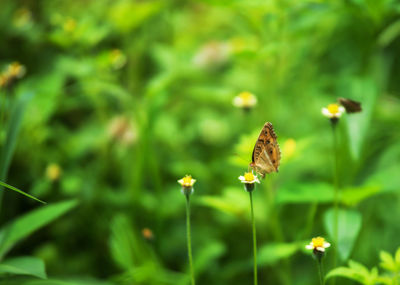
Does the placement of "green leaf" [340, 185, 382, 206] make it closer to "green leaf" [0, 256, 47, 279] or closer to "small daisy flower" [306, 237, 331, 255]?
"small daisy flower" [306, 237, 331, 255]

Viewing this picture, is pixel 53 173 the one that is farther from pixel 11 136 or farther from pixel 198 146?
pixel 198 146

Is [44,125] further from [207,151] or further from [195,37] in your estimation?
[195,37]

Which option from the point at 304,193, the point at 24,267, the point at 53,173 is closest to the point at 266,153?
the point at 304,193

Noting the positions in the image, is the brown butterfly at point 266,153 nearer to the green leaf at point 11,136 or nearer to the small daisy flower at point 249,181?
the small daisy flower at point 249,181

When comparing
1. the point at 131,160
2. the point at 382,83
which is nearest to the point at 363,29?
the point at 382,83

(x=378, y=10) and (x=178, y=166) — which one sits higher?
(x=378, y=10)

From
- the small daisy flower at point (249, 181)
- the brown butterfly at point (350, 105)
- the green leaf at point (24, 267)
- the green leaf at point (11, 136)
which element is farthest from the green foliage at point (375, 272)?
the green leaf at point (11, 136)
